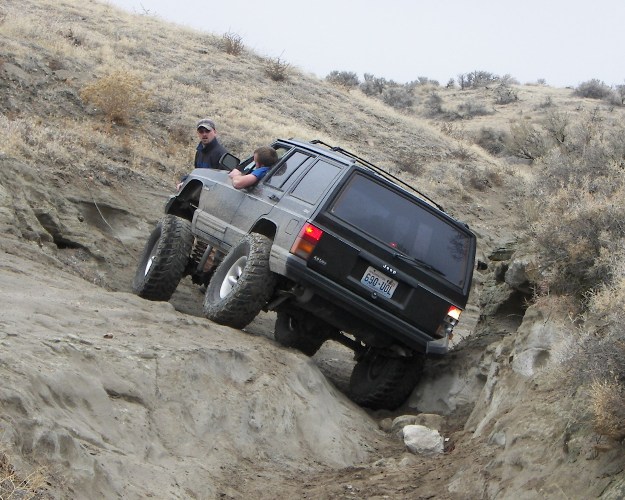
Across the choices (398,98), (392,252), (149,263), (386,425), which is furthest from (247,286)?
(398,98)

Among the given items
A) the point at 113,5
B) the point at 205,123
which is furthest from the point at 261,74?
the point at 205,123

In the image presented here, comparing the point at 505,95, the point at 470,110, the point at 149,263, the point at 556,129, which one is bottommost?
the point at 149,263

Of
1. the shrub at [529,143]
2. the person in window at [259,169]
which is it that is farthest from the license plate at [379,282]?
the shrub at [529,143]

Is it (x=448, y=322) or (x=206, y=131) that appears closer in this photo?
(x=448, y=322)

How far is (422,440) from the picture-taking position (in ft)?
23.9

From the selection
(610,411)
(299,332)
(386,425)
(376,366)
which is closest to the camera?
(610,411)

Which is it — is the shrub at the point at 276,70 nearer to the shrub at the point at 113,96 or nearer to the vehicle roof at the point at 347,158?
the shrub at the point at 113,96

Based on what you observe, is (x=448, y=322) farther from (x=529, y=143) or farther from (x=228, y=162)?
(x=529, y=143)

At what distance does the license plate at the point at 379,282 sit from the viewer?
8.02m

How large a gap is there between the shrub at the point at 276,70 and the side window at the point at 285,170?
68.1ft

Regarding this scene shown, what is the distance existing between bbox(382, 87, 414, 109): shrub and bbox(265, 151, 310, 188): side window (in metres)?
34.4

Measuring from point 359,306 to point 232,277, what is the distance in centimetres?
138

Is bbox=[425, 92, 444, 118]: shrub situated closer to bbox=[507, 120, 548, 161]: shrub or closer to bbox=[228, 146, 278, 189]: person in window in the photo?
bbox=[507, 120, 548, 161]: shrub

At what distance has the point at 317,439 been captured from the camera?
7137mm
